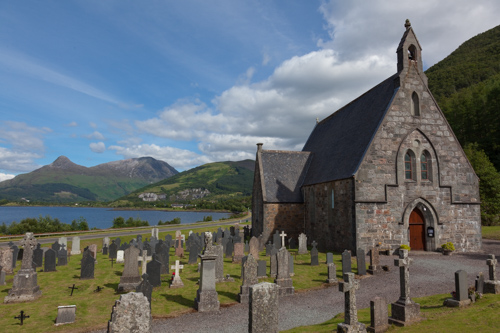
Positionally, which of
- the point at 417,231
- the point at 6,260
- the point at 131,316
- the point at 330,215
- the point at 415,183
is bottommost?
the point at 6,260

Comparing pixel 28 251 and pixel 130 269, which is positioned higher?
pixel 28 251

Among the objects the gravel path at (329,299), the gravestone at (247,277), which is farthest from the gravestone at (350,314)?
the gravestone at (247,277)

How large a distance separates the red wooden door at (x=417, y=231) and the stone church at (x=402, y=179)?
62 mm

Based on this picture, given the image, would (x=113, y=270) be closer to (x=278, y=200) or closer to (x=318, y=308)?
(x=318, y=308)

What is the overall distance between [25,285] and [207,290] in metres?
7.02

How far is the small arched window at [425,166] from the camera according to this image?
2034cm

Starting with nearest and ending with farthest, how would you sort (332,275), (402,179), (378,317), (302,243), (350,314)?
(350,314)
(378,317)
(332,275)
(402,179)
(302,243)

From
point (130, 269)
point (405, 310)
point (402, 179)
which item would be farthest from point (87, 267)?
point (402, 179)

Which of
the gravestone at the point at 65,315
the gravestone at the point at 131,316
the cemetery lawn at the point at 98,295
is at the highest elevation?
the gravestone at the point at 131,316

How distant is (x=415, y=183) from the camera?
65.0 feet

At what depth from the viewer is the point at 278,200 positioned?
26156mm

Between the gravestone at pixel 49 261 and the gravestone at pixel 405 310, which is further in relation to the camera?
the gravestone at pixel 49 261

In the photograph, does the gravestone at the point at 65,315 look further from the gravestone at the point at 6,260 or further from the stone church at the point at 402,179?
the stone church at the point at 402,179

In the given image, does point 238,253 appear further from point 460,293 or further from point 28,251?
point 460,293
